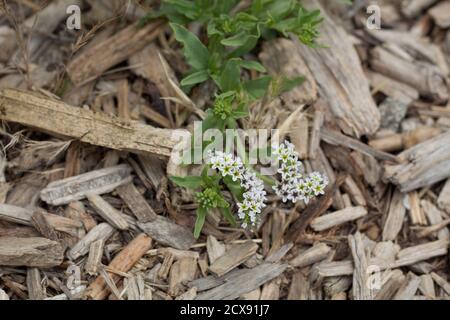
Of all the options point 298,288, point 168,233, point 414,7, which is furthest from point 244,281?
point 414,7

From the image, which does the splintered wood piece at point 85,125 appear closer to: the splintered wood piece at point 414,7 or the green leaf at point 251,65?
the green leaf at point 251,65

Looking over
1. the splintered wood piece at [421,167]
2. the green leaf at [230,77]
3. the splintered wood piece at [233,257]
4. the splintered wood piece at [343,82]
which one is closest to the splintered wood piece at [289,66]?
the splintered wood piece at [343,82]

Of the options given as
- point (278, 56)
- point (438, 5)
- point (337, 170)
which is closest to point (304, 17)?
point (278, 56)

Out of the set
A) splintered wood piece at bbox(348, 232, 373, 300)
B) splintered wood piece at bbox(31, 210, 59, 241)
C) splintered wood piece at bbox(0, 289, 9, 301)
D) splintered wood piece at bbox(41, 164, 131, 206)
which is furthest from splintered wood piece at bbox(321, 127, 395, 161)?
splintered wood piece at bbox(0, 289, 9, 301)

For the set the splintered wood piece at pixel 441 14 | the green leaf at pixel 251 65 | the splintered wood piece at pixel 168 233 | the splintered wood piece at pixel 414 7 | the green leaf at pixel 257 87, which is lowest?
the splintered wood piece at pixel 168 233

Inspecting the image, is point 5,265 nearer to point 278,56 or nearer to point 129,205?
point 129,205

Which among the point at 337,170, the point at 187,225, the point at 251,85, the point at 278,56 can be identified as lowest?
the point at 187,225

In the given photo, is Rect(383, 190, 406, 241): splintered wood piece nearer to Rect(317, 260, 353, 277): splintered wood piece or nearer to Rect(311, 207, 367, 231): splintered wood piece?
Rect(311, 207, 367, 231): splintered wood piece
